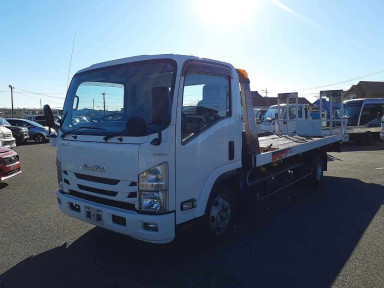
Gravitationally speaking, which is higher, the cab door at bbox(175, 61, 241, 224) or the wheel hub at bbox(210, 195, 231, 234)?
the cab door at bbox(175, 61, 241, 224)

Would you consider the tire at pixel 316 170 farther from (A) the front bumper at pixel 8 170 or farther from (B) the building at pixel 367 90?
(B) the building at pixel 367 90

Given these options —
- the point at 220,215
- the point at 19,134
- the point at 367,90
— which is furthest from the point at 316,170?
the point at 367,90

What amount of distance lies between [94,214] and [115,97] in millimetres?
1422

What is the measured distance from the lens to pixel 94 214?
11.9 feet

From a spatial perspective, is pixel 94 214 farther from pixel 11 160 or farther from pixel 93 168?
pixel 11 160

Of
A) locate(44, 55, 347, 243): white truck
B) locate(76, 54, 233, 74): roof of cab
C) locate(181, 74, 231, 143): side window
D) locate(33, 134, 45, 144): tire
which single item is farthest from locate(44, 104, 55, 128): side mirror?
locate(33, 134, 45, 144): tire

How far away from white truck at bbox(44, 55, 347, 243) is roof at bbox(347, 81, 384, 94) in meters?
51.9

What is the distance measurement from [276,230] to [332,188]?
10.6ft

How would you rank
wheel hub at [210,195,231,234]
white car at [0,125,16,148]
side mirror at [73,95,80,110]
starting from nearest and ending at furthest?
1. wheel hub at [210,195,231,234]
2. side mirror at [73,95,80,110]
3. white car at [0,125,16,148]

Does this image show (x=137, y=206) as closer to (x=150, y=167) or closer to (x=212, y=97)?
(x=150, y=167)

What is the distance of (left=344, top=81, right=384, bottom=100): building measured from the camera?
1903 inches

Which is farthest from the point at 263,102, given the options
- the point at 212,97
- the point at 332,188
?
the point at 212,97

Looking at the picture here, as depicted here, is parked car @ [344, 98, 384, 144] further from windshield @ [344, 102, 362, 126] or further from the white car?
the white car

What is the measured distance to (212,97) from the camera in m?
4.00
